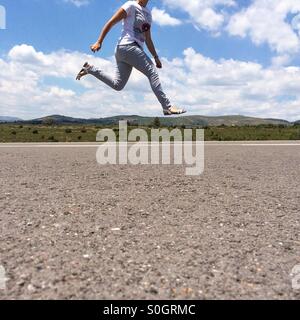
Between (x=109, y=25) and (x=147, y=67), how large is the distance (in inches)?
29.7

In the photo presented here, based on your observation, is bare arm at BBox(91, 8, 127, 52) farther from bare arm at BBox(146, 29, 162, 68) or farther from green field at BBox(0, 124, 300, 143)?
green field at BBox(0, 124, 300, 143)

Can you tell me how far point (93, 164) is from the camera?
345 inches

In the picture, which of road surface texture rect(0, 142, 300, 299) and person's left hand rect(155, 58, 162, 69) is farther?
person's left hand rect(155, 58, 162, 69)

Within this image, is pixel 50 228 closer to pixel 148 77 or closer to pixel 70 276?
pixel 70 276

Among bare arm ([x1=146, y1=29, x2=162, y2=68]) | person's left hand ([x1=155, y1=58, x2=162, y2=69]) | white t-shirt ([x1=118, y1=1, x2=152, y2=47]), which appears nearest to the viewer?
white t-shirt ([x1=118, y1=1, x2=152, y2=47])

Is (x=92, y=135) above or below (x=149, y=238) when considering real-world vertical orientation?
above

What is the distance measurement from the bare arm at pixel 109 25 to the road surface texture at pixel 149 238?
76.0 inches

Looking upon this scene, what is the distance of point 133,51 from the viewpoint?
5434 millimetres

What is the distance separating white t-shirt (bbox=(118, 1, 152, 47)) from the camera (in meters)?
5.21

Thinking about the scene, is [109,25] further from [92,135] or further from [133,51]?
[92,135]

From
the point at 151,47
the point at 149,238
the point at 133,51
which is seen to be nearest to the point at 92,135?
the point at 151,47

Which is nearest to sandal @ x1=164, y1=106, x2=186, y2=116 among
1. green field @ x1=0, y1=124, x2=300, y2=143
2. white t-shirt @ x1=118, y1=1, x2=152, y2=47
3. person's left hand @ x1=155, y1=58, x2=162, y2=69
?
person's left hand @ x1=155, y1=58, x2=162, y2=69

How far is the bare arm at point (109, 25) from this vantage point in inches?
206

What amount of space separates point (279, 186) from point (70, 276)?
423 cm
